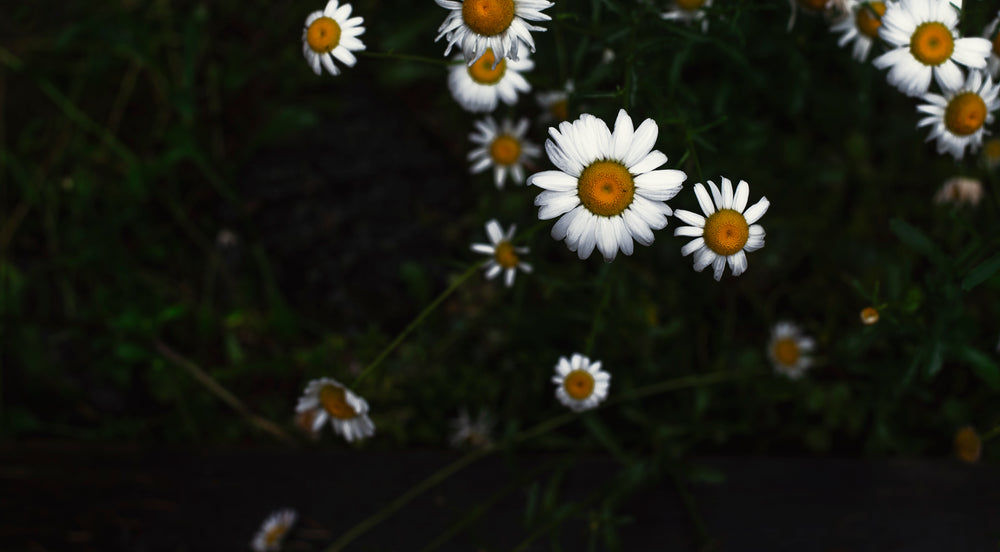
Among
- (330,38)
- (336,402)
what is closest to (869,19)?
(330,38)

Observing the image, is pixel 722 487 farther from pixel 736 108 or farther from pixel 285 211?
pixel 285 211

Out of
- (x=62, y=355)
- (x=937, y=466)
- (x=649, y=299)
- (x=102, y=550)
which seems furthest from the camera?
(x=62, y=355)

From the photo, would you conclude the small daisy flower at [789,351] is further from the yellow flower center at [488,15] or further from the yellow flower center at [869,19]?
the yellow flower center at [488,15]

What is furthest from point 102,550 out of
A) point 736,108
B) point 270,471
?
point 736,108

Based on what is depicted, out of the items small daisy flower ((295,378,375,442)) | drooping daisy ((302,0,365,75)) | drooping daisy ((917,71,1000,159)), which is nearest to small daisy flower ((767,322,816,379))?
drooping daisy ((917,71,1000,159))

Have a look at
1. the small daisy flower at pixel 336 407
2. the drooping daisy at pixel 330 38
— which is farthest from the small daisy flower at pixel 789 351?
the drooping daisy at pixel 330 38

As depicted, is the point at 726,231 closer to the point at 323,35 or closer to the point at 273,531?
the point at 323,35

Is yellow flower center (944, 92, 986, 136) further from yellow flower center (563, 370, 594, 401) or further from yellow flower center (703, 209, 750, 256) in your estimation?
yellow flower center (563, 370, 594, 401)
